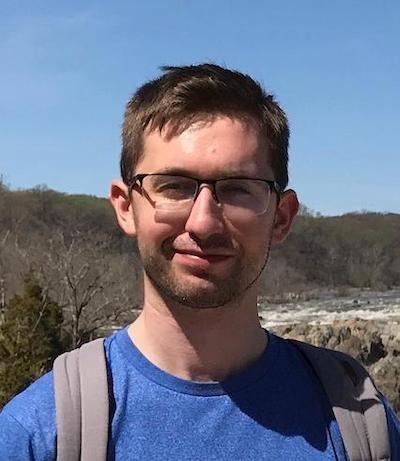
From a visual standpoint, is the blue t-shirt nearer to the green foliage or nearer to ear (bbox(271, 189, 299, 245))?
ear (bbox(271, 189, 299, 245))

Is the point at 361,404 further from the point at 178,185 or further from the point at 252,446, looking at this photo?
the point at 178,185

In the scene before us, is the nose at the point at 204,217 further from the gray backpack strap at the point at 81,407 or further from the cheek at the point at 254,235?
the gray backpack strap at the point at 81,407

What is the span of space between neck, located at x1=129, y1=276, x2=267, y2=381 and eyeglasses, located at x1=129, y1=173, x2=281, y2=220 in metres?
0.13

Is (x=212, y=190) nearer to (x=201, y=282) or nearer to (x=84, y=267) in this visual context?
(x=201, y=282)

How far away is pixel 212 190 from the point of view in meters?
1.19

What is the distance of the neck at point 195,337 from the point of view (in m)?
1.24

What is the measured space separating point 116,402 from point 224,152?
389mm

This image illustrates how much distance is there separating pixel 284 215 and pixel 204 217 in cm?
19

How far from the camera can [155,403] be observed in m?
1.21

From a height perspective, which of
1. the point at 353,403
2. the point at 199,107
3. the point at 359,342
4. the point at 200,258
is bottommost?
the point at 359,342

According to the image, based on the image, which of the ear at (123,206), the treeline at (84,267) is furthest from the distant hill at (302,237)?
the ear at (123,206)

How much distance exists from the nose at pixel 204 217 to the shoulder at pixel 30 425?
298mm

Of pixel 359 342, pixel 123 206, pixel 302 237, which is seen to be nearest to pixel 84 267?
pixel 359 342

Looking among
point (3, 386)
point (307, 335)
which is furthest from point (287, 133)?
point (307, 335)
